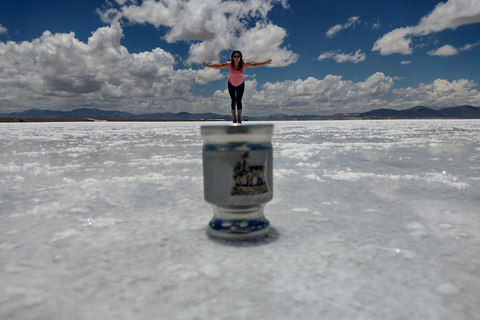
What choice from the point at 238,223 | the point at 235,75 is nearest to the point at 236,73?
the point at 235,75

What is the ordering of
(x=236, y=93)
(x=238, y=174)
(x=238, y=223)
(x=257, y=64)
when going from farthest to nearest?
1. (x=236, y=93)
2. (x=257, y=64)
3. (x=238, y=223)
4. (x=238, y=174)

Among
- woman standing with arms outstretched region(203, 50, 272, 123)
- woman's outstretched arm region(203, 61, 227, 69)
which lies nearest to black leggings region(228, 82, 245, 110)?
woman standing with arms outstretched region(203, 50, 272, 123)

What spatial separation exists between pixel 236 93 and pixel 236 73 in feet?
0.84

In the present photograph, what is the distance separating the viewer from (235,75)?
3.46m

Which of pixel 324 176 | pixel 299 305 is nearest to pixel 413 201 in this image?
pixel 324 176

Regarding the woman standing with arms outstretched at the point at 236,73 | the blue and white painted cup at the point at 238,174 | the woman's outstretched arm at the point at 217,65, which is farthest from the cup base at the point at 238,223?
the woman's outstretched arm at the point at 217,65

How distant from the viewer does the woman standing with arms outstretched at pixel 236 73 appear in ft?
11.0

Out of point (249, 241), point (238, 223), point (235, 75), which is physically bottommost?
point (249, 241)

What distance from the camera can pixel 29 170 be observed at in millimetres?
5551

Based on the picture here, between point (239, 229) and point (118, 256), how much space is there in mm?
790

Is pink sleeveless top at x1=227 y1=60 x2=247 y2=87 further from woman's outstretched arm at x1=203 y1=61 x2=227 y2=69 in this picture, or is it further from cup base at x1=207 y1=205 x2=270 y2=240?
cup base at x1=207 y1=205 x2=270 y2=240

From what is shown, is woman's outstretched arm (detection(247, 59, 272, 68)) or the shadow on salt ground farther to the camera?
woman's outstretched arm (detection(247, 59, 272, 68))

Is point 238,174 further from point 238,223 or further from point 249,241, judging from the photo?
point 249,241

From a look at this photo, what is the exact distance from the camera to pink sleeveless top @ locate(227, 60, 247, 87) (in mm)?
3400
